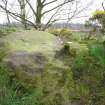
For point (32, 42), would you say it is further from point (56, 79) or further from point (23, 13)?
point (23, 13)

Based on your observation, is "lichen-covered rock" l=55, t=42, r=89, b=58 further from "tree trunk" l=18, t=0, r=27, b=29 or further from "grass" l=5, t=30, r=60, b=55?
"tree trunk" l=18, t=0, r=27, b=29

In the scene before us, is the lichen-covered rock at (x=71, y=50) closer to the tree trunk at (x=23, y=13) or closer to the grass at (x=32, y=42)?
the grass at (x=32, y=42)

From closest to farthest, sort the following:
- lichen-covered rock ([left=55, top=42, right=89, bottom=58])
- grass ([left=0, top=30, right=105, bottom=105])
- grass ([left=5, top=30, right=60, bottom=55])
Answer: grass ([left=0, top=30, right=105, bottom=105]) → grass ([left=5, top=30, right=60, bottom=55]) → lichen-covered rock ([left=55, top=42, right=89, bottom=58])

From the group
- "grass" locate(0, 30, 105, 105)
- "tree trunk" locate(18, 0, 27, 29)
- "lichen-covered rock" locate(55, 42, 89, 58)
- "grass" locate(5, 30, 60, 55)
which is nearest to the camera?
"grass" locate(0, 30, 105, 105)

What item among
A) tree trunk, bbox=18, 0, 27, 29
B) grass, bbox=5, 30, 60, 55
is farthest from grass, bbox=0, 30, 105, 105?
tree trunk, bbox=18, 0, 27, 29

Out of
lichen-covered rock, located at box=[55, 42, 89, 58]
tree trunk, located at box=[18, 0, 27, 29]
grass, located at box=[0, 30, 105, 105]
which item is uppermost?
tree trunk, located at box=[18, 0, 27, 29]

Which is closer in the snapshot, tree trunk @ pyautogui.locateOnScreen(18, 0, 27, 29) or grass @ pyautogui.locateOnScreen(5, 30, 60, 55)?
grass @ pyautogui.locateOnScreen(5, 30, 60, 55)

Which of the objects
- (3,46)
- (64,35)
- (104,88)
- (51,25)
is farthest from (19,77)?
(51,25)

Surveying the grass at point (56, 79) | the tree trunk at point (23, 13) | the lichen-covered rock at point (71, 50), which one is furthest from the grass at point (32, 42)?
the tree trunk at point (23, 13)

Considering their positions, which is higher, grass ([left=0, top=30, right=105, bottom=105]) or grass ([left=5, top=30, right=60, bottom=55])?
grass ([left=5, top=30, right=60, bottom=55])

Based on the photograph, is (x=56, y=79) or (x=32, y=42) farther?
(x=32, y=42)

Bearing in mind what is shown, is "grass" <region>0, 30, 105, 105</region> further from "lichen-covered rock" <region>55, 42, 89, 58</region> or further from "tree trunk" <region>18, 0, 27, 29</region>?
"tree trunk" <region>18, 0, 27, 29</region>

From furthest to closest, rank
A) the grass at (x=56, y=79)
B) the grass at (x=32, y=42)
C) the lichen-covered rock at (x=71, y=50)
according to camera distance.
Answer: the lichen-covered rock at (x=71, y=50)
the grass at (x=32, y=42)
the grass at (x=56, y=79)

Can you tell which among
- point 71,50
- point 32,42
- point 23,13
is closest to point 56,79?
point 71,50
